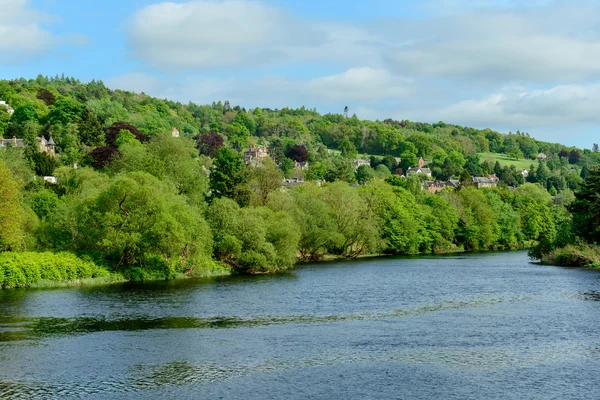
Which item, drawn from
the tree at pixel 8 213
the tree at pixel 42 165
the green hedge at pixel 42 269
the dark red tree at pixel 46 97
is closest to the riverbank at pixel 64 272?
the green hedge at pixel 42 269

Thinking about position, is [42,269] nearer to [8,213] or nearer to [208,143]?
[8,213]

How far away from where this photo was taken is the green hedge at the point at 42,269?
5912cm

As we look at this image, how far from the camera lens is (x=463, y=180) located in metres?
178

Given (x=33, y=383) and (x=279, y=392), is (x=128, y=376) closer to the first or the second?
(x=33, y=383)

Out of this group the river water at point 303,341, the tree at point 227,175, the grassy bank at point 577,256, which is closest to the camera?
the river water at point 303,341

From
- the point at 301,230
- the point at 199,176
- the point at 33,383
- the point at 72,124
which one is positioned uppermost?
the point at 72,124

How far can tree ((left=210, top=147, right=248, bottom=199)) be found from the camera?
3686 inches

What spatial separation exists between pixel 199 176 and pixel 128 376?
219ft

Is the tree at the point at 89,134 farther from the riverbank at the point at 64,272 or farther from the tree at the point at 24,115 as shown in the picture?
the riverbank at the point at 64,272

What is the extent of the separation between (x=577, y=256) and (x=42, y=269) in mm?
62587

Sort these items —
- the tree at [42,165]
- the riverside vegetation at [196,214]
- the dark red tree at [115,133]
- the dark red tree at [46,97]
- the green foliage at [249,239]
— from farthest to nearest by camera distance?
→ 1. the dark red tree at [46,97]
2. the dark red tree at [115,133]
3. the tree at [42,165]
4. the green foliage at [249,239]
5. the riverside vegetation at [196,214]

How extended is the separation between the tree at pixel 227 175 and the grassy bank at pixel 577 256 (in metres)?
44.2

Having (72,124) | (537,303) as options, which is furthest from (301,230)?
(72,124)

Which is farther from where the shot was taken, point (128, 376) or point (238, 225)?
point (238, 225)
